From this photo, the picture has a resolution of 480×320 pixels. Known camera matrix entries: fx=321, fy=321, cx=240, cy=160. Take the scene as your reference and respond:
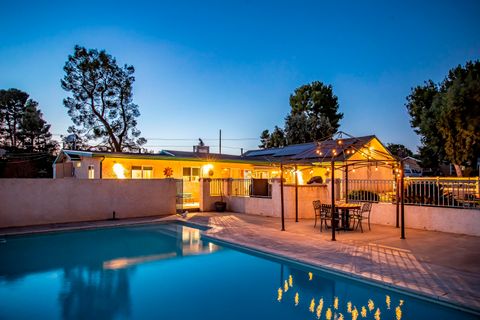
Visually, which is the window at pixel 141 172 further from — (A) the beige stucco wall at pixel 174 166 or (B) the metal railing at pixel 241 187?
(B) the metal railing at pixel 241 187

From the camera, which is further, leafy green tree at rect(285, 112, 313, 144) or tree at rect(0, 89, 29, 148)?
leafy green tree at rect(285, 112, 313, 144)

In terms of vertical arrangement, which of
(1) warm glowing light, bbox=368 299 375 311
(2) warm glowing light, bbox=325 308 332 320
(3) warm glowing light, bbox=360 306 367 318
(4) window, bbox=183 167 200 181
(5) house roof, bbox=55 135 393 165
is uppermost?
(5) house roof, bbox=55 135 393 165

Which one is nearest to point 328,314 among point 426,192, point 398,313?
point 398,313

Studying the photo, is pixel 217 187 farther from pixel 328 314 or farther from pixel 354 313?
pixel 354 313

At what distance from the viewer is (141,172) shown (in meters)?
17.8

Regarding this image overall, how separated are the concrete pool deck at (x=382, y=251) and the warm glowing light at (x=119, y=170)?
4.44m

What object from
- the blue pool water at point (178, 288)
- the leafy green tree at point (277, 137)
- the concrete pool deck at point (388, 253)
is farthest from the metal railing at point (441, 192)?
the leafy green tree at point (277, 137)

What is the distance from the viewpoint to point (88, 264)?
818 centimetres

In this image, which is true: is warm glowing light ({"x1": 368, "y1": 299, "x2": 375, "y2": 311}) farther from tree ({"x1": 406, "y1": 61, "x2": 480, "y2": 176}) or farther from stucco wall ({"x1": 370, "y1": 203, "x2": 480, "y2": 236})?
tree ({"x1": 406, "y1": 61, "x2": 480, "y2": 176})

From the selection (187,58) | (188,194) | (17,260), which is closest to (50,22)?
(187,58)

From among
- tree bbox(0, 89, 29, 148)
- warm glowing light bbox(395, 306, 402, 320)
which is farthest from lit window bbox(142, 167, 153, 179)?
tree bbox(0, 89, 29, 148)

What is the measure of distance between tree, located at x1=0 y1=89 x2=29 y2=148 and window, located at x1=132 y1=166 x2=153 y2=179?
2575 cm

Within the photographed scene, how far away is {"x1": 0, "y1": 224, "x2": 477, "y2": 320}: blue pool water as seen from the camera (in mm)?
5270

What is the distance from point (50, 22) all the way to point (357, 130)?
35.2 m
